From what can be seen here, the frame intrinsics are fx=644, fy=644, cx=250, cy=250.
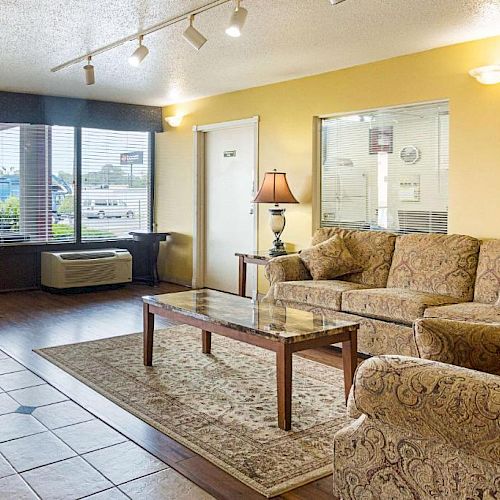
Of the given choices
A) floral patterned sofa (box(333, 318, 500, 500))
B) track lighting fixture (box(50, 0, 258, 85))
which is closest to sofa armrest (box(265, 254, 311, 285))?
track lighting fixture (box(50, 0, 258, 85))

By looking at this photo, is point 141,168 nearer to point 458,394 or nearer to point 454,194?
point 454,194

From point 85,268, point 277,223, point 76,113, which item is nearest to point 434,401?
point 277,223

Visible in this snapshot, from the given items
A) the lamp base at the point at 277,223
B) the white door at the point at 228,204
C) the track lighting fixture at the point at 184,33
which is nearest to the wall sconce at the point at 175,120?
Result: the white door at the point at 228,204

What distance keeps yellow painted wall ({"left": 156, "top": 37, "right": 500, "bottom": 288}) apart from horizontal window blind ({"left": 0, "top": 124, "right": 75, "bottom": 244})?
1.21 meters

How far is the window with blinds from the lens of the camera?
5.20m

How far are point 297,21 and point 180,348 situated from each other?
7.96ft

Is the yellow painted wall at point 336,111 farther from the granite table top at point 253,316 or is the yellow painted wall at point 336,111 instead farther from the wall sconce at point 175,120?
the granite table top at point 253,316

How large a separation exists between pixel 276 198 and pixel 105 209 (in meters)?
2.97

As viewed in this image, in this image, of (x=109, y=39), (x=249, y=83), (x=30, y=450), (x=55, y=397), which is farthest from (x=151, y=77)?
(x=30, y=450)

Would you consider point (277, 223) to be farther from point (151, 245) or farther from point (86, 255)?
point (86, 255)

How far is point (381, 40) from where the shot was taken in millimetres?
4707

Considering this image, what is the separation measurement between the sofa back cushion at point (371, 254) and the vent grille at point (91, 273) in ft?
10.7

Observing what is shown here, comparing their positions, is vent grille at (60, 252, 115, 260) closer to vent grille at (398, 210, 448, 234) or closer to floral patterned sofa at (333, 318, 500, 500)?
vent grille at (398, 210, 448, 234)

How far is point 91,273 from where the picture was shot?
7441 mm
